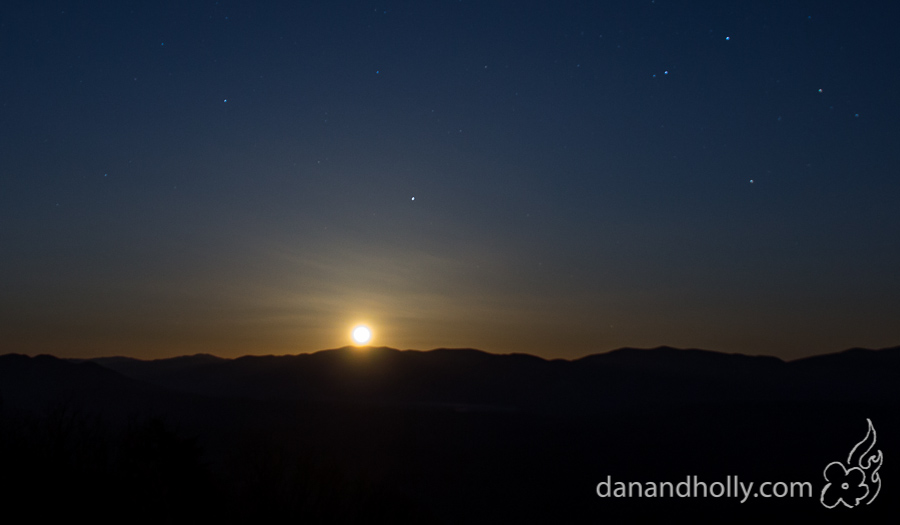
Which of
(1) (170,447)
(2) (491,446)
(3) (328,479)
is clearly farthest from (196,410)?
(1) (170,447)

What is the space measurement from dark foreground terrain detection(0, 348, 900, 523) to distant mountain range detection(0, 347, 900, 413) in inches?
30.4

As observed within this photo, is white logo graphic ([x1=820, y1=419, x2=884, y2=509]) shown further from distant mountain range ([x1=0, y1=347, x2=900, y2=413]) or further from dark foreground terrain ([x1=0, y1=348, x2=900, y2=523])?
distant mountain range ([x1=0, y1=347, x2=900, y2=413])

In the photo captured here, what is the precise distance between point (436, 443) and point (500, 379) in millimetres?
79781

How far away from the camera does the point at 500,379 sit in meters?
156

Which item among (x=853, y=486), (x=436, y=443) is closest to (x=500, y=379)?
(x=436, y=443)

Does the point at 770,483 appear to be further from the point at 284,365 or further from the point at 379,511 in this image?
the point at 284,365

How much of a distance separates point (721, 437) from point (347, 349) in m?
121

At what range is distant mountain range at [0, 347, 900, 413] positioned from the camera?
121562mm

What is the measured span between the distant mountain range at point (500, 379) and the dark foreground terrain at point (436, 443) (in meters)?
0.77

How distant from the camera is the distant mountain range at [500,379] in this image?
122m

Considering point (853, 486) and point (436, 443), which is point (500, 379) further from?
point (853, 486)

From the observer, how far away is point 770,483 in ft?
197

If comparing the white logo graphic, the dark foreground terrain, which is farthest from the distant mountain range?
the white logo graphic

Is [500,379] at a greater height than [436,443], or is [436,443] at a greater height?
[500,379]
